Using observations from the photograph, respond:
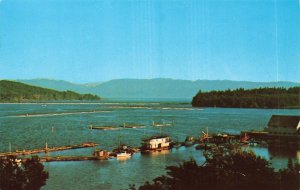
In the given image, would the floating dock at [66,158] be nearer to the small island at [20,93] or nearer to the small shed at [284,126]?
the small shed at [284,126]

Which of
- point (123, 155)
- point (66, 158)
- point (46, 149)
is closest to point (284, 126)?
point (123, 155)

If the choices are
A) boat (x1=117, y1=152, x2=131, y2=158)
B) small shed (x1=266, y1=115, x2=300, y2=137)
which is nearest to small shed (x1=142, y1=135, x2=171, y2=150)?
boat (x1=117, y1=152, x2=131, y2=158)

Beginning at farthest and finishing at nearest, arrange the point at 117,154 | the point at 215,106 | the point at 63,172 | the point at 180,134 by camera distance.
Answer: the point at 215,106
the point at 180,134
the point at 117,154
the point at 63,172

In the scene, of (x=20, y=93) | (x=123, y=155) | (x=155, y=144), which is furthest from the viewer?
(x=20, y=93)

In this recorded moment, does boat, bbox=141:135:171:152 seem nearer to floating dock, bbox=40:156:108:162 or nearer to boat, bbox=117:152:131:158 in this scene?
boat, bbox=117:152:131:158

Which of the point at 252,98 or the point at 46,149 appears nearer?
the point at 46,149

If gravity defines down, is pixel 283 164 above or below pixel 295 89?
below

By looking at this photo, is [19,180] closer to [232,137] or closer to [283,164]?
Result: [283,164]

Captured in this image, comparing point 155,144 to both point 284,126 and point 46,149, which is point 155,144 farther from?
point 284,126

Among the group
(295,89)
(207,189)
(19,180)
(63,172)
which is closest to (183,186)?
(207,189)
